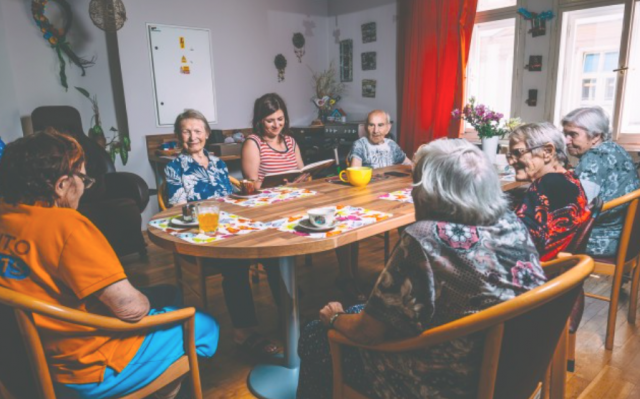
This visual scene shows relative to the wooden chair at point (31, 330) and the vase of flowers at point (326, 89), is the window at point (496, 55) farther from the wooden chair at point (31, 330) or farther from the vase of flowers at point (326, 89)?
the wooden chair at point (31, 330)

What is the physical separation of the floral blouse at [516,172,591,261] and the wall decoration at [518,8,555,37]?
2692 millimetres

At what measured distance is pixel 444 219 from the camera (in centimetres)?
95

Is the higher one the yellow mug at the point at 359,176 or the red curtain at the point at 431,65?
the red curtain at the point at 431,65

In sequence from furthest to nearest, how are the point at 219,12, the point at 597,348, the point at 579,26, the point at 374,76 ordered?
the point at 374,76 → the point at 219,12 → the point at 579,26 → the point at 597,348

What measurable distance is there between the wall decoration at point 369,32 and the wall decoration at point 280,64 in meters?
0.95

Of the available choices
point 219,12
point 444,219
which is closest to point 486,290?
point 444,219

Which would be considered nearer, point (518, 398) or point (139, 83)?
point (518, 398)

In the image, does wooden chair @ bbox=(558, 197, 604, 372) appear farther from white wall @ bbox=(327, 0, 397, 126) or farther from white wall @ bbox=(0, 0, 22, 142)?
white wall @ bbox=(0, 0, 22, 142)

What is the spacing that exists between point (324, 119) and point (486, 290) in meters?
4.52

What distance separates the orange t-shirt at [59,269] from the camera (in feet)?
3.35

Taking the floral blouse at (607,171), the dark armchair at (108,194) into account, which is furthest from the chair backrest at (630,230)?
the dark armchair at (108,194)

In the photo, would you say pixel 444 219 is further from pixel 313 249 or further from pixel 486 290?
pixel 313 249

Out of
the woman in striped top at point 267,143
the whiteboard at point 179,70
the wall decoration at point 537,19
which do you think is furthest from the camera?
the whiteboard at point 179,70

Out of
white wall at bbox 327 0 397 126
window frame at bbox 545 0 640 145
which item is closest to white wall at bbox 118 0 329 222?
white wall at bbox 327 0 397 126
